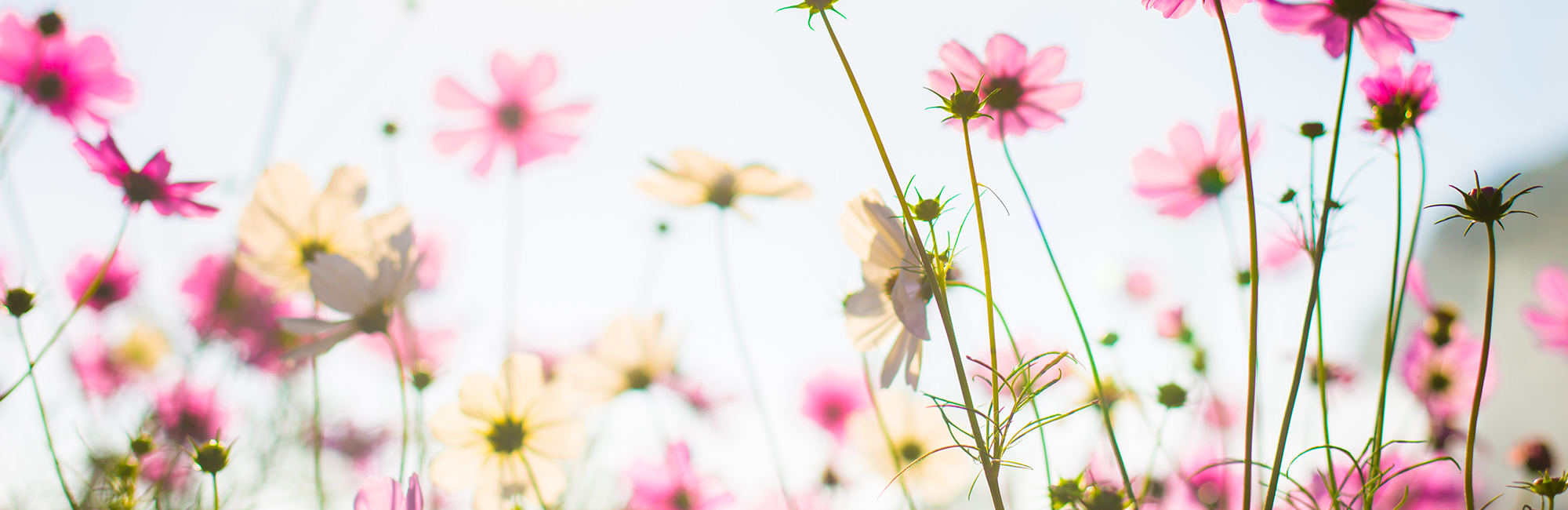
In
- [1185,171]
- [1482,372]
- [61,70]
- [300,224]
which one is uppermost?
[61,70]

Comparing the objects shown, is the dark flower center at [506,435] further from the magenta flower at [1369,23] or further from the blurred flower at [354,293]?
the magenta flower at [1369,23]

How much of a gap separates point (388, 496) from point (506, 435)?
15cm

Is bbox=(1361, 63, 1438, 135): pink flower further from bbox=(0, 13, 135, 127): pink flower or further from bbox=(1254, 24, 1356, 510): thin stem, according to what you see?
bbox=(0, 13, 135, 127): pink flower

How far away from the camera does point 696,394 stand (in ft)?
3.88

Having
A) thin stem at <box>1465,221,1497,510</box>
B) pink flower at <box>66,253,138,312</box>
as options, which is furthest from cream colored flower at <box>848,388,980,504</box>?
pink flower at <box>66,253,138,312</box>

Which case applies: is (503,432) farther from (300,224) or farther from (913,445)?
(913,445)

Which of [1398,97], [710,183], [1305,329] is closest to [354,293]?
[710,183]

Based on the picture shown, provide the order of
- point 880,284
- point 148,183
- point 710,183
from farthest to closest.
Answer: point 710,183
point 148,183
point 880,284

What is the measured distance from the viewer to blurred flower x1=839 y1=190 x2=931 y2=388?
1.09 feet

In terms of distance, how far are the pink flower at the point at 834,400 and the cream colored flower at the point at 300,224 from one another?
0.55 meters

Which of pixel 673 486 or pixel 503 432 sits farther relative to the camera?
pixel 673 486

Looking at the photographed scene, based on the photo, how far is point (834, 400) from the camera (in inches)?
35.1

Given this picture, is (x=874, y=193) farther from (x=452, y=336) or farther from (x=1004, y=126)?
(x=452, y=336)

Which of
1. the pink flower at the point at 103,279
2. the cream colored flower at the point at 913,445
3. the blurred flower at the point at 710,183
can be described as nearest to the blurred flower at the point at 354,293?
the blurred flower at the point at 710,183
